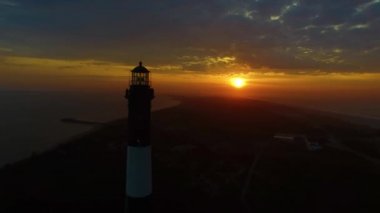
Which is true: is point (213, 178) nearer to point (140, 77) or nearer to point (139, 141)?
point (139, 141)

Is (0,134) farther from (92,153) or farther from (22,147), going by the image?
(92,153)

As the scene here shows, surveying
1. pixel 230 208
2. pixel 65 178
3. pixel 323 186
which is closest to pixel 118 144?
pixel 65 178

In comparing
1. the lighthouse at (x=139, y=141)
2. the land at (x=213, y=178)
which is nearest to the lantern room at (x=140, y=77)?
the lighthouse at (x=139, y=141)

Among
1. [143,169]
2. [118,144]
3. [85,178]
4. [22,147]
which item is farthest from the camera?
[22,147]

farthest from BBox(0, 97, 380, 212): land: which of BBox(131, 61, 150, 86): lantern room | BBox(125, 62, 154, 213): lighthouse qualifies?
BBox(131, 61, 150, 86): lantern room

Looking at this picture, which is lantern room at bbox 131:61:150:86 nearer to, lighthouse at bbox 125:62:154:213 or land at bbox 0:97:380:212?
lighthouse at bbox 125:62:154:213

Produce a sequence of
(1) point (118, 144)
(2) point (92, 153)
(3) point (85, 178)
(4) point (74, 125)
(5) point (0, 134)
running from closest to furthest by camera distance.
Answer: (3) point (85, 178), (2) point (92, 153), (1) point (118, 144), (5) point (0, 134), (4) point (74, 125)

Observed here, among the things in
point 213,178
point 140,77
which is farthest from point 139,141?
point 213,178
